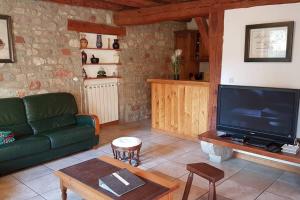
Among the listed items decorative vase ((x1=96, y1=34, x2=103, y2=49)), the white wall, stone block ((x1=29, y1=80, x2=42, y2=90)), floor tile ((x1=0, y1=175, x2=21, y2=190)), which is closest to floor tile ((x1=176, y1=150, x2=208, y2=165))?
the white wall

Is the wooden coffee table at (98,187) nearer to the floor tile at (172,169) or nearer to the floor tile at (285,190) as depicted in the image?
the floor tile at (172,169)

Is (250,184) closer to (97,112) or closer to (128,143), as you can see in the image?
(128,143)

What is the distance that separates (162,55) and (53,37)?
2.83 metres

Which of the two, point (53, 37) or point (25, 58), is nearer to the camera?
point (25, 58)

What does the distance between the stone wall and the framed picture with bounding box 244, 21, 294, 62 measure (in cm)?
278

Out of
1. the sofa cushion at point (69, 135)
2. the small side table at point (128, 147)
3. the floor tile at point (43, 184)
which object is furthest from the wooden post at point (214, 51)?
the floor tile at point (43, 184)

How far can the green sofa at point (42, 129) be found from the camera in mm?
3076

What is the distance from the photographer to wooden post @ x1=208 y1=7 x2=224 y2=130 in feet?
11.7

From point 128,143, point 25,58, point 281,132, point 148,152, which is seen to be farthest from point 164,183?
point 25,58

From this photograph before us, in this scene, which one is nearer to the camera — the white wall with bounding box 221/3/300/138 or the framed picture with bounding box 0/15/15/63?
the white wall with bounding box 221/3/300/138

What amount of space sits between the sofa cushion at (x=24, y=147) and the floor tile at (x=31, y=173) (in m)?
0.22

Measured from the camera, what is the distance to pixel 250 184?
284 centimetres

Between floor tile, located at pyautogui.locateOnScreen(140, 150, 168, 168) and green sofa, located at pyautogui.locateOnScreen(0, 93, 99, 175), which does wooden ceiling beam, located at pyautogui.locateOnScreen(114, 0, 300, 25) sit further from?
floor tile, located at pyautogui.locateOnScreen(140, 150, 168, 168)

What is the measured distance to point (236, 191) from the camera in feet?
8.80
